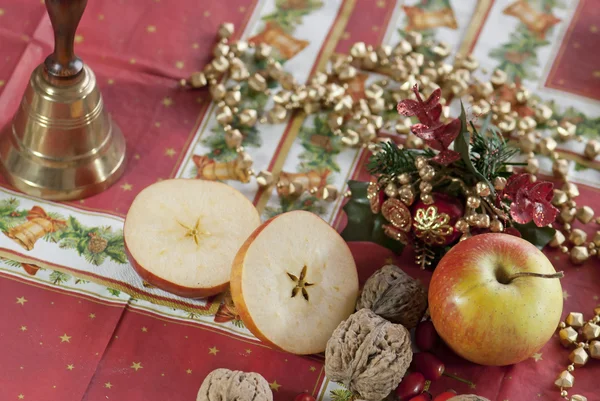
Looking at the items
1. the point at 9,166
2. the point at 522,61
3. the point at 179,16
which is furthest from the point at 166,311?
the point at 522,61

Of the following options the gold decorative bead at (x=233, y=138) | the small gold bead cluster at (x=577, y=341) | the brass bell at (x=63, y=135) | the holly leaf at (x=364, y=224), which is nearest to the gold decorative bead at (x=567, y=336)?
the small gold bead cluster at (x=577, y=341)

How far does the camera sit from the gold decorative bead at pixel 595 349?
0.94 meters

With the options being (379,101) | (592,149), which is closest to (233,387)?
(379,101)

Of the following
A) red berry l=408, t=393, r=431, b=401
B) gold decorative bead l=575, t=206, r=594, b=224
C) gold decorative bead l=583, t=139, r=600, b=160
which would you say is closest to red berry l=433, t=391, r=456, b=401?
red berry l=408, t=393, r=431, b=401

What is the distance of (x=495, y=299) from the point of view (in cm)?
82

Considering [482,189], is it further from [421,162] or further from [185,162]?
[185,162]

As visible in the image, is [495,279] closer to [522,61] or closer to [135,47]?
[522,61]

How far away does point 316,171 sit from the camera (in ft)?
3.56

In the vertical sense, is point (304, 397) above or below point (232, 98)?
below

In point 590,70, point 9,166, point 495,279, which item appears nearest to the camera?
point 495,279

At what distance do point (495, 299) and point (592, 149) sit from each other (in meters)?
0.40

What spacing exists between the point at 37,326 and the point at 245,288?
9.6 inches

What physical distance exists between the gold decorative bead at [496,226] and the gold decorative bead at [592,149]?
0.29 m

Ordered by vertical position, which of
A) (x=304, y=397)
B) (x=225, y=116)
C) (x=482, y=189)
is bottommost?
(x=304, y=397)
